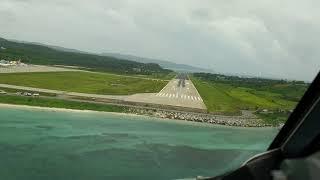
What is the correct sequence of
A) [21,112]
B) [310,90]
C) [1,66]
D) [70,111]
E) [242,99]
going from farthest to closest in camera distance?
[1,66] < [242,99] < [70,111] < [21,112] < [310,90]

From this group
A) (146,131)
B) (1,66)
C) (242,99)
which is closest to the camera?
(146,131)

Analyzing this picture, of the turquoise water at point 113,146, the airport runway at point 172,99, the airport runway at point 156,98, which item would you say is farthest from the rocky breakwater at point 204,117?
the airport runway at point 172,99

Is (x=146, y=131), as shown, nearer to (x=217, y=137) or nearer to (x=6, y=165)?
(x=217, y=137)

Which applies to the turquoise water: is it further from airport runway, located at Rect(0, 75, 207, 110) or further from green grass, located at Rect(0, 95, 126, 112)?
airport runway, located at Rect(0, 75, 207, 110)

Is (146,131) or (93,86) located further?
(93,86)

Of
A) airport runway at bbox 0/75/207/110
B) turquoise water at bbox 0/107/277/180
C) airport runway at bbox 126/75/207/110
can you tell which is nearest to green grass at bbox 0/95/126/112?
turquoise water at bbox 0/107/277/180

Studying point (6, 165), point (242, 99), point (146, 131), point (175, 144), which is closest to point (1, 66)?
point (242, 99)

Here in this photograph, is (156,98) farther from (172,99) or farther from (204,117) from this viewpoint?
(204,117)
